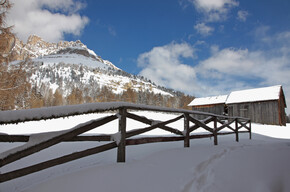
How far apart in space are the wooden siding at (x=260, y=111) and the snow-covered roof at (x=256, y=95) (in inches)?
25.8

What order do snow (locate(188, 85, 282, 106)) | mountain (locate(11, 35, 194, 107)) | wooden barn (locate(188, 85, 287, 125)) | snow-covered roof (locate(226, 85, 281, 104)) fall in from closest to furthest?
1. wooden barn (locate(188, 85, 287, 125))
2. snow-covered roof (locate(226, 85, 281, 104))
3. snow (locate(188, 85, 282, 106))
4. mountain (locate(11, 35, 194, 107))

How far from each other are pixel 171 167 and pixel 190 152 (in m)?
1.23

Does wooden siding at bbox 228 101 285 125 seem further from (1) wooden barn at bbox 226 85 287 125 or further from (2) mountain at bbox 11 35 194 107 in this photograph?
(2) mountain at bbox 11 35 194 107

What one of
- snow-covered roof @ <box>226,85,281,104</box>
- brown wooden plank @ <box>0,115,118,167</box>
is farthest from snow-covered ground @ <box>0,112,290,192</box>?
snow-covered roof @ <box>226,85,281,104</box>

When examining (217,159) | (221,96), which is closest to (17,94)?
(217,159)

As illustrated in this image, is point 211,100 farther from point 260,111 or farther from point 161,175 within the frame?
point 161,175

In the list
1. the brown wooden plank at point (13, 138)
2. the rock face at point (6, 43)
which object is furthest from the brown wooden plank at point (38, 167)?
the rock face at point (6, 43)

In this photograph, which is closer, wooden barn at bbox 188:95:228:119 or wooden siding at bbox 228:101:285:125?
wooden siding at bbox 228:101:285:125

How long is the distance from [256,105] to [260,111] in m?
1.05

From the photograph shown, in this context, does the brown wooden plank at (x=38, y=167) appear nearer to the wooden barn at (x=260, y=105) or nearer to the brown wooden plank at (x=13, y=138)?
the brown wooden plank at (x=13, y=138)

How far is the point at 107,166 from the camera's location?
2691 millimetres

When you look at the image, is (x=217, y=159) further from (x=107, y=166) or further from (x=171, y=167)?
(x=107, y=166)

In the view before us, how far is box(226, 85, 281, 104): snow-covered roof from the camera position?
24.0m

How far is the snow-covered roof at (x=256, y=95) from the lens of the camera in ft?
78.8
